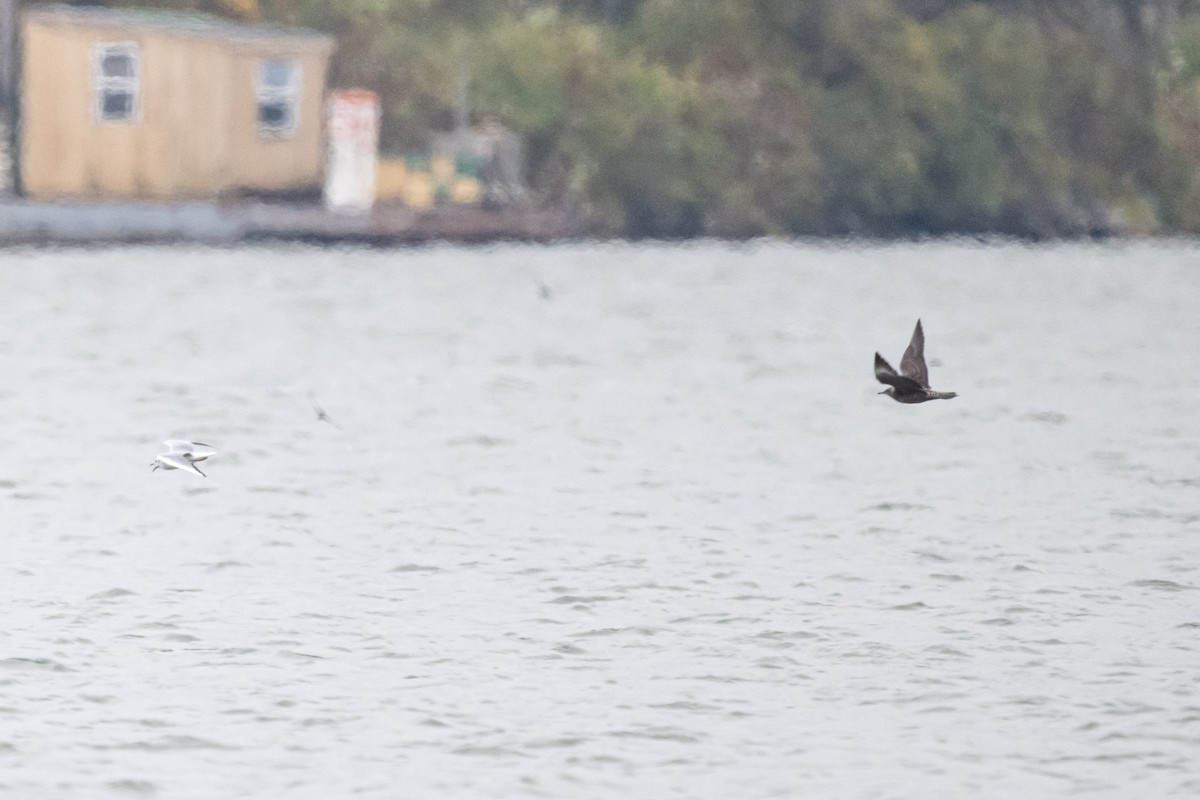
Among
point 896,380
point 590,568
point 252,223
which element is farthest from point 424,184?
point 896,380

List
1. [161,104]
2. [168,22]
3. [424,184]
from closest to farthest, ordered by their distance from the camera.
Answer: [161,104]
[168,22]
[424,184]

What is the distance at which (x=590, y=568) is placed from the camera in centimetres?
1972

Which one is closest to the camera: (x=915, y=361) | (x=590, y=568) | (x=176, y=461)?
(x=915, y=361)

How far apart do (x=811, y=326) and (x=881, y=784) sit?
31.9 metres

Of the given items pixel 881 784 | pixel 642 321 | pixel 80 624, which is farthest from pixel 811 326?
pixel 881 784

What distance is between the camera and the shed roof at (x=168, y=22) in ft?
176

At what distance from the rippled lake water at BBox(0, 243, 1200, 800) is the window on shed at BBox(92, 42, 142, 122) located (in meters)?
12.4

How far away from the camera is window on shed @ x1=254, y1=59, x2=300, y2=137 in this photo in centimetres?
5625

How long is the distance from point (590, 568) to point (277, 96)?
124 feet

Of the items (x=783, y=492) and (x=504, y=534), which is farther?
(x=783, y=492)

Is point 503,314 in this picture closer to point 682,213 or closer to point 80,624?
point 682,213

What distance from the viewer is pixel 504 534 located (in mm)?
21484

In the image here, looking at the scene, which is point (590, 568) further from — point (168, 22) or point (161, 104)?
point (168, 22)

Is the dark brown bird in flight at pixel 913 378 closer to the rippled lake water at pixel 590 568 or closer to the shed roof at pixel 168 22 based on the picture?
the rippled lake water at pixel 590 568
